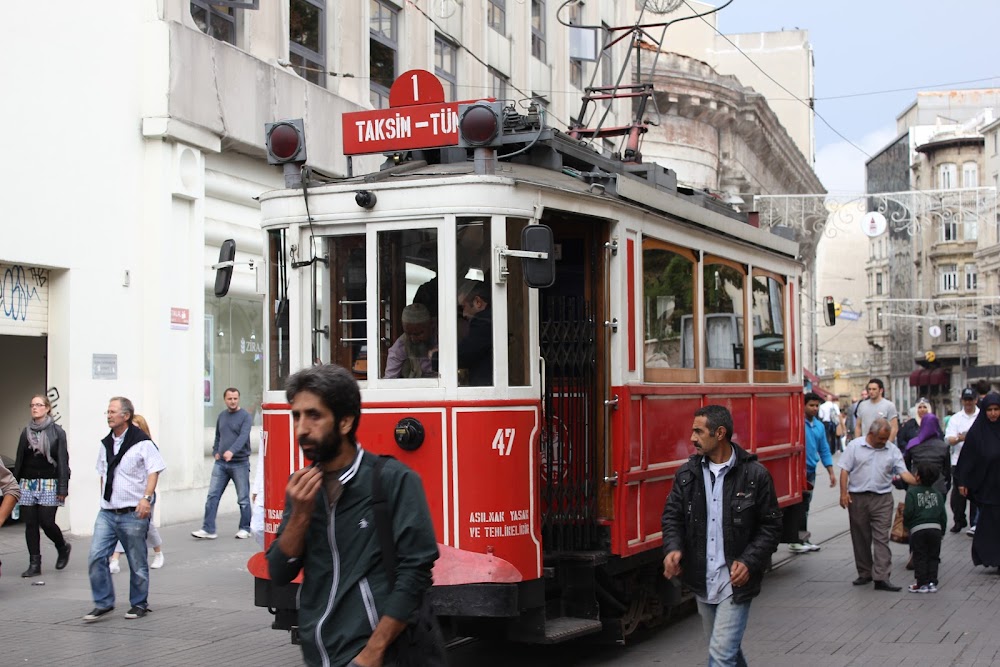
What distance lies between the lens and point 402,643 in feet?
13.3

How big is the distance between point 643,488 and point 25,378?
32.8 ft

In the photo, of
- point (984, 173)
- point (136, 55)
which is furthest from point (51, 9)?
point (984, 173)

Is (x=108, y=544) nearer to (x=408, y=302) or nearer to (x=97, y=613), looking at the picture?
(x=97, y=613)

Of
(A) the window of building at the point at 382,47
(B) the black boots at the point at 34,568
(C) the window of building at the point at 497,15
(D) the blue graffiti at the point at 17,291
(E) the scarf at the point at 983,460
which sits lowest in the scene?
(B) the black boots at the point at 34,568

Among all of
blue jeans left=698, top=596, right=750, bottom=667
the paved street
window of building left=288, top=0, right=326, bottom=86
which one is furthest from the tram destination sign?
window of building left=288, top=0, right=326, bottom=86

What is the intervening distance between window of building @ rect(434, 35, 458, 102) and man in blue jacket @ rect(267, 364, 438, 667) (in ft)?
63.5

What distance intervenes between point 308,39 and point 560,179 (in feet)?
38.4

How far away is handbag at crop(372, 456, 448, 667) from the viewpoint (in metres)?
3.98

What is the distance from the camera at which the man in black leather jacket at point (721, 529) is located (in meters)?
A: 6.20

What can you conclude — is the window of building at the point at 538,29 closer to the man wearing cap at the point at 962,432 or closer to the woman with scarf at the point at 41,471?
the man wearing cap at the point at 962,432

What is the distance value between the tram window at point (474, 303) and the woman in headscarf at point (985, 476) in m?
6.69

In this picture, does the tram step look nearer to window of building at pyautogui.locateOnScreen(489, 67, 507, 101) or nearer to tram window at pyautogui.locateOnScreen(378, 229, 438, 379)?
tram window at pyautogui.locateOnScreen(378, 229, 438, 379)

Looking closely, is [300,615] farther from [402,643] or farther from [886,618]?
[886,618]

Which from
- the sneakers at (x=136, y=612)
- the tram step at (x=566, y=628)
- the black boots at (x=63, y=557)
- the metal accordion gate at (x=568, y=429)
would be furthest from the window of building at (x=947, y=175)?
the tram step at (x=566, y=628)
